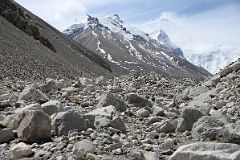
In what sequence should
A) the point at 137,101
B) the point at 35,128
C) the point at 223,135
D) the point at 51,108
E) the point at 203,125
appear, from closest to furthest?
the point at 223,135 → the point at 35,128 → the point at 203,125 → the point at 51,108 → the point at 137,101

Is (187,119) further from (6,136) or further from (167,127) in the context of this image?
(6,136)

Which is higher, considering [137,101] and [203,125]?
[137,101]

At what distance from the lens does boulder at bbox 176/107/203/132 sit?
12234 millimetres

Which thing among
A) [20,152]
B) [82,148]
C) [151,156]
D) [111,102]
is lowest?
[20,152]

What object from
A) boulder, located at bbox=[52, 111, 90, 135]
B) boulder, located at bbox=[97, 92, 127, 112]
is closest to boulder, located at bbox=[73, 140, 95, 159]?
boulder, located at bbox=[52, 111, 90, 135]

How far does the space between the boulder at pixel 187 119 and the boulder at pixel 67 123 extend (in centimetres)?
252

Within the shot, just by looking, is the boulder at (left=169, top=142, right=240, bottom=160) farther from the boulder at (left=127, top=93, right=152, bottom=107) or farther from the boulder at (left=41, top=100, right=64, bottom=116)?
the boulder at (left=127, top=93, right=152, bottom=107)

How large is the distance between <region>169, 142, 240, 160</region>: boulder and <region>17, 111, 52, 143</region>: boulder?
12.2 feet

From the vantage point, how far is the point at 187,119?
12594mm

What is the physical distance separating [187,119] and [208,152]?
4992 mm

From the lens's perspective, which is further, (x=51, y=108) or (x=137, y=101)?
(x=137, y=101)

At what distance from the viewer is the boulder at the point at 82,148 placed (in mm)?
9320

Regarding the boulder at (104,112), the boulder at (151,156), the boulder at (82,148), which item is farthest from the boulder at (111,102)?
the boulder at (151,156)

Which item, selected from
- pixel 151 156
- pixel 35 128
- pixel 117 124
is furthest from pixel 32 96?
pixel 151 156
